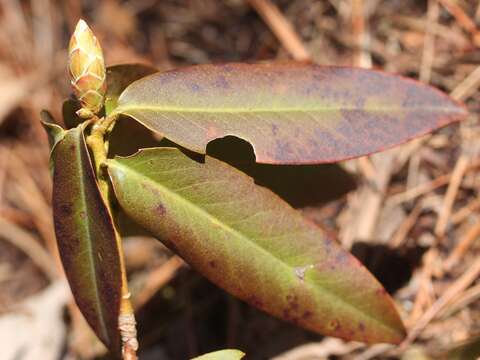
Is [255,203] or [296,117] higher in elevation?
[296,117]

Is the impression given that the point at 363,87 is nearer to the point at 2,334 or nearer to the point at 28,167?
the point at 2,334

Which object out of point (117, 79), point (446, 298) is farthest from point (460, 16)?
point (117, 79)

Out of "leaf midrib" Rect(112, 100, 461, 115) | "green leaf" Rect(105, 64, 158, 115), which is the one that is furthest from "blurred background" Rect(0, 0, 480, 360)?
"green leaf" Rect(105, 64, 158, 115)

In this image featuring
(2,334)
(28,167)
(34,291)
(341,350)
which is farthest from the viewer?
(28,167)

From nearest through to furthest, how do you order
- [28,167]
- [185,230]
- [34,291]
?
[185,230] < [34,291] < [28,167]

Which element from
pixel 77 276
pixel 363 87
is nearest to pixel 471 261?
pixel 363 87

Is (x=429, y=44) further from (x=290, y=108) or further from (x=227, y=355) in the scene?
(x=227, y=355)

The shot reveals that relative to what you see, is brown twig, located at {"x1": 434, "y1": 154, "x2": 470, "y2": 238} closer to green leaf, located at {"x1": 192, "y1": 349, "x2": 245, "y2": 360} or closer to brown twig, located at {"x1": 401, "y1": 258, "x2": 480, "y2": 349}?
brown twig, located at {"x1": 401, "y1": 258, "x2": 480, "y2": 349}
